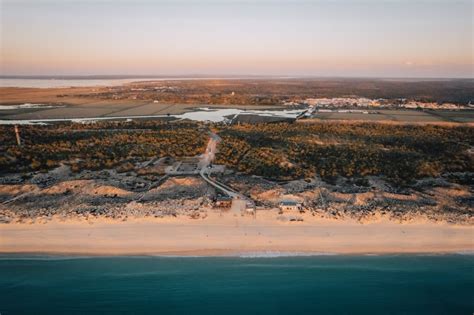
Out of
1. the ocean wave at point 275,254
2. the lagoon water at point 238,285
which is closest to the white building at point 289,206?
the ocean wave at point 275,254

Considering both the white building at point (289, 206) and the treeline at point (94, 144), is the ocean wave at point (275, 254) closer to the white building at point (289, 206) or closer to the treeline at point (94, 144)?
the white building at point (289, 206)

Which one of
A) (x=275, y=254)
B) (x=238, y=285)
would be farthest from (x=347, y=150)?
(x=238, y=285)

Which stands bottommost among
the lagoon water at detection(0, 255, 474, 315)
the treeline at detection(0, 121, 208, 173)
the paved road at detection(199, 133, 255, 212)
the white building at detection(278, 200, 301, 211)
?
the lagoon water at detection(0, 255, 474, 315)

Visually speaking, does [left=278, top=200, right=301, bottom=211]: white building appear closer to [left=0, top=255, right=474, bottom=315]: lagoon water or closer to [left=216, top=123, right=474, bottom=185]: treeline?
[left=0, top=255, right=474, bottom=315]: lagoon water

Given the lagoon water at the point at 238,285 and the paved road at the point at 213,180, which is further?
the paved road at the point at 213,180

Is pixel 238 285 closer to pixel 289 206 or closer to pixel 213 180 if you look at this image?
pixel 289 206

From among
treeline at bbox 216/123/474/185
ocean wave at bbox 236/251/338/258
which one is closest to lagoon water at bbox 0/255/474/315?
ocean wave at bbox 236/251/338/258
